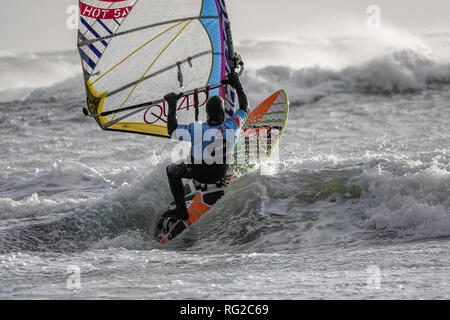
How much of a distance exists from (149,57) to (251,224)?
2.40 meters

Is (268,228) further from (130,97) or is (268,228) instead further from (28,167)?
(28,167)

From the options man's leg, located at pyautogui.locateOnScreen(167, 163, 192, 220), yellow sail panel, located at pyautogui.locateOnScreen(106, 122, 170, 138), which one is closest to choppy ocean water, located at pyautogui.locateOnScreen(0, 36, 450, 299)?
man's leg, located at pyautogui.locateOnScreen(167, 163, 192, 220)

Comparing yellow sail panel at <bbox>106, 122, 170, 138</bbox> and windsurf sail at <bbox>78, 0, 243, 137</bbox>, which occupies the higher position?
windsurf sail at <bbox>78, 0, 243, 137</bbox>

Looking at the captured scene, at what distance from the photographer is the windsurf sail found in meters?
6.93

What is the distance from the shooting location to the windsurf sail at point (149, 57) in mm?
6928

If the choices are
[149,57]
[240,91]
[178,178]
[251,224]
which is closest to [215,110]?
[240,91]

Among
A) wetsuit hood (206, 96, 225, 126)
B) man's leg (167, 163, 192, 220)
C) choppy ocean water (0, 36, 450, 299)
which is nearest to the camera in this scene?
choppy ocean water (0, 36, 450, 299)

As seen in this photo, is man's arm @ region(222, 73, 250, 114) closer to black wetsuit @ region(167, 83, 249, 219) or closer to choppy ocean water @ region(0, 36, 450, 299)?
black wetsuit @ region(167, 83, 249, 219)

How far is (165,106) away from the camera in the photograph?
297 inches

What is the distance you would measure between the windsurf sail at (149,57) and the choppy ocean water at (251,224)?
3.23ft

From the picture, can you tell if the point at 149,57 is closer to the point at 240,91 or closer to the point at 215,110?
the point at 240,91

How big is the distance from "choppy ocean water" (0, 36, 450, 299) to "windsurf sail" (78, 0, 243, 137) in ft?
3.23

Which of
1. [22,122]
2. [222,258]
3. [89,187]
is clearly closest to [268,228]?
[222,258]
